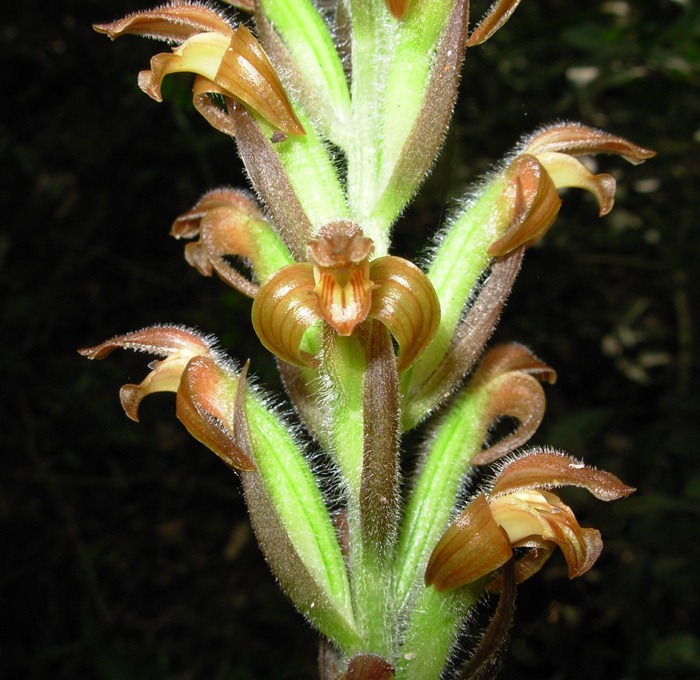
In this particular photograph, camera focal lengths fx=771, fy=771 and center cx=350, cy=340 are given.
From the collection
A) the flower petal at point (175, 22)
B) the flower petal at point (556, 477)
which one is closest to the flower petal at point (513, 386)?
the flower petal at point (556, 477)

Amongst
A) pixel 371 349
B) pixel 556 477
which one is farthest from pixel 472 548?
pixel 371 349

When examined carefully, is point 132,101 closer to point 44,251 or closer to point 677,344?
point 44,251

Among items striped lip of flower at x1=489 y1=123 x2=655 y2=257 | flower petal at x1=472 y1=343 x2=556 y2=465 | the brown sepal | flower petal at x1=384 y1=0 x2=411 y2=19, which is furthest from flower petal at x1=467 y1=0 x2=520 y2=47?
the brown sepal

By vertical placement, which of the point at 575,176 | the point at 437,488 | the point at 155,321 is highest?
the point at 575,176

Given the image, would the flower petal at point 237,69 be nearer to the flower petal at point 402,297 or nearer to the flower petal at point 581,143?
the flower petal at point 402,297

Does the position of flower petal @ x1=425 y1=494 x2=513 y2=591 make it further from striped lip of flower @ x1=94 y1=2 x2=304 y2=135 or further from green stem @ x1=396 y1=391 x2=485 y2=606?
striped lip of flower @ x1=94 y1=2 x2=304 y2=135

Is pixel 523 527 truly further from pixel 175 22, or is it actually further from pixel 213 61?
pixel 175 22

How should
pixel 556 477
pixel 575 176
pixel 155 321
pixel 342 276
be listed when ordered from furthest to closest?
pixel 155 321 → pixel 575 176 → pixel 556 477 → pixel 342 276

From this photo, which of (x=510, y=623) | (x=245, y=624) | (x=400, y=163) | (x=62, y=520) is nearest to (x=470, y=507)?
(x=510, y=623)
